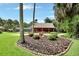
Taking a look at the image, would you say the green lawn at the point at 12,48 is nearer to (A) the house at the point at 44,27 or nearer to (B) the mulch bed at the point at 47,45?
(B) the mulch bed at the point at 47,45

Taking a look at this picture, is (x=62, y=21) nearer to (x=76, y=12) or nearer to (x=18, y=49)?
(x=76, y=12)

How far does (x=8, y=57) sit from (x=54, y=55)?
1.91 ft

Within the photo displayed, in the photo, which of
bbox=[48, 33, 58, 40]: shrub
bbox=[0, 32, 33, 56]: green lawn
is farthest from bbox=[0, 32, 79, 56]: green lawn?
bbox=[48, 33, 58, 40]: shrub

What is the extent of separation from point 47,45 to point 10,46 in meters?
0.47

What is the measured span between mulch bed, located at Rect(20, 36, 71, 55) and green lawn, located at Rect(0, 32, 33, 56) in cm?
11

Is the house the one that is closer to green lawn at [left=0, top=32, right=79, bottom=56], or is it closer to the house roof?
the house roof

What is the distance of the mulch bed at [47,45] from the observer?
4117 mm

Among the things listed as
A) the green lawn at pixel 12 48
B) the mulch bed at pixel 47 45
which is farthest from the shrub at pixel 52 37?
the green lawn at pixel 12 48

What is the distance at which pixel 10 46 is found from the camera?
409 cm

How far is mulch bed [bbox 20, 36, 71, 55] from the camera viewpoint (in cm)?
412

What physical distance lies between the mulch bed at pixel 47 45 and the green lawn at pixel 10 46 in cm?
11

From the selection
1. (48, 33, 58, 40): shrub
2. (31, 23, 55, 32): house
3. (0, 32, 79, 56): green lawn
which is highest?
(31, 23, 55, 32): house

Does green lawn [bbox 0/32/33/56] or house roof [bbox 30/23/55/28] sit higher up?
house roof [bbox 30/23/55/28]

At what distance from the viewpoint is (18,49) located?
13.5ft
